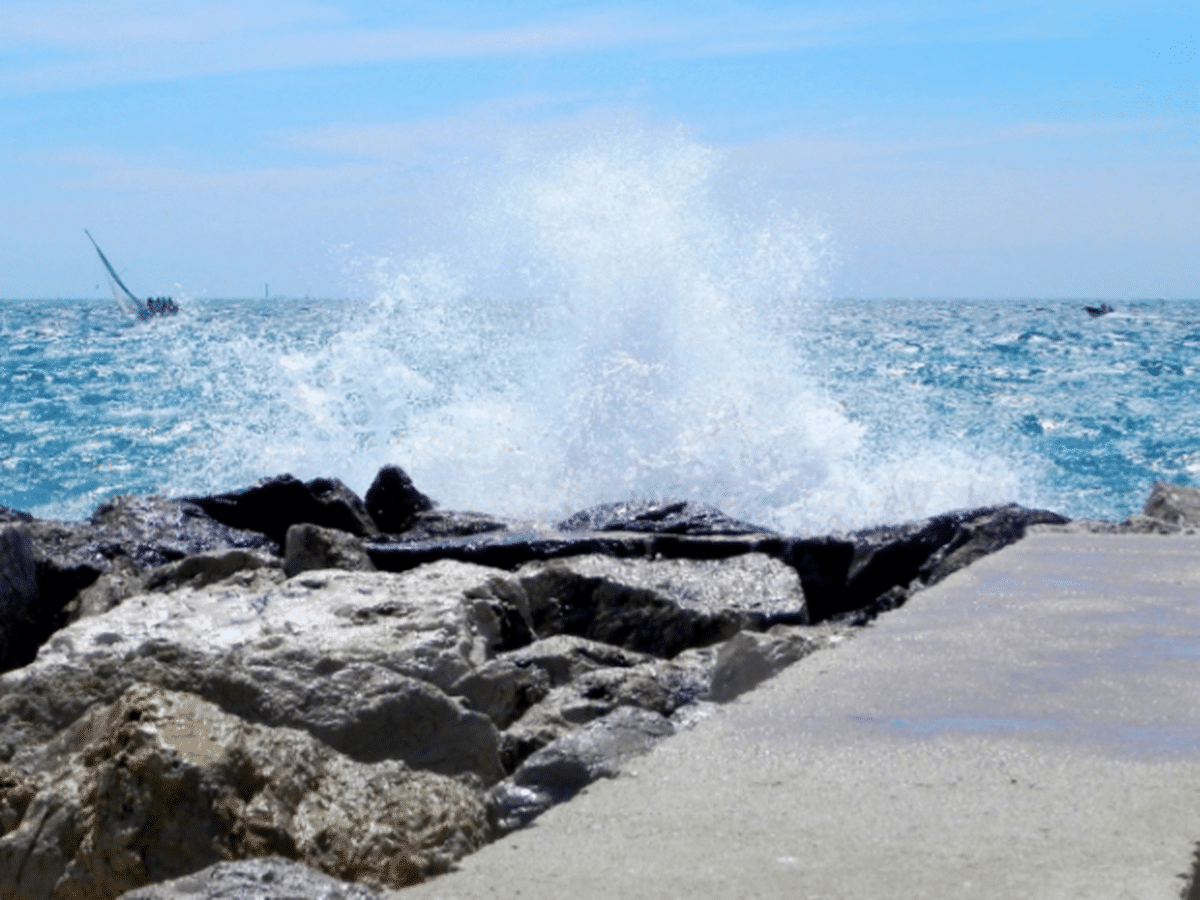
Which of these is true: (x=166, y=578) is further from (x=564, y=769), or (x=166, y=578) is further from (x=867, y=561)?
(x=867, y=561)

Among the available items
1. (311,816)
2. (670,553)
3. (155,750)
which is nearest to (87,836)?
(155,750)

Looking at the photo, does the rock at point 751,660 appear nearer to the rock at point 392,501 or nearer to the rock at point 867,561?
the rock at point 867,561

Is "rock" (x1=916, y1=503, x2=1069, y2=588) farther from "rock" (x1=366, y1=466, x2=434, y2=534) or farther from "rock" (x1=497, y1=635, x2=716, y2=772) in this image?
"rock" (x1=366, y1=466, x2=434, y2=534)

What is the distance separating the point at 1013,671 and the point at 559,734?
87 centimetres

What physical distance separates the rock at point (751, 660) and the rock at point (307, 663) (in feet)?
1.69

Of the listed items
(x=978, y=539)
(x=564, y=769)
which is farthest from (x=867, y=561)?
(x=564, y=769)

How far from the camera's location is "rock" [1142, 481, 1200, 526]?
19.2ft

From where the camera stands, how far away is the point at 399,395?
1415 centimetres

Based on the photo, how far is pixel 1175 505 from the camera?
19.8 feet

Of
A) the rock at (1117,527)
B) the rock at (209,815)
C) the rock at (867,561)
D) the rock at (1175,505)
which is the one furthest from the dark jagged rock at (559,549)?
the rock at (209,815)

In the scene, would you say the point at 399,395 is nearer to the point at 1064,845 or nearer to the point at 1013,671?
the point at 1013,671

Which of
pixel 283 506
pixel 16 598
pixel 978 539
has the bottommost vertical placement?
pixel 16 598

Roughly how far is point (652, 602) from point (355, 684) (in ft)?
4.79

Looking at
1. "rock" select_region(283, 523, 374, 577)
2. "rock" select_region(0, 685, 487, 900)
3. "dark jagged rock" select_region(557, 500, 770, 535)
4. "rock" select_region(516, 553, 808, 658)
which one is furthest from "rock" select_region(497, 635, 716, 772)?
"dark jagged rock" select_region(557, 500, 770, 535)
